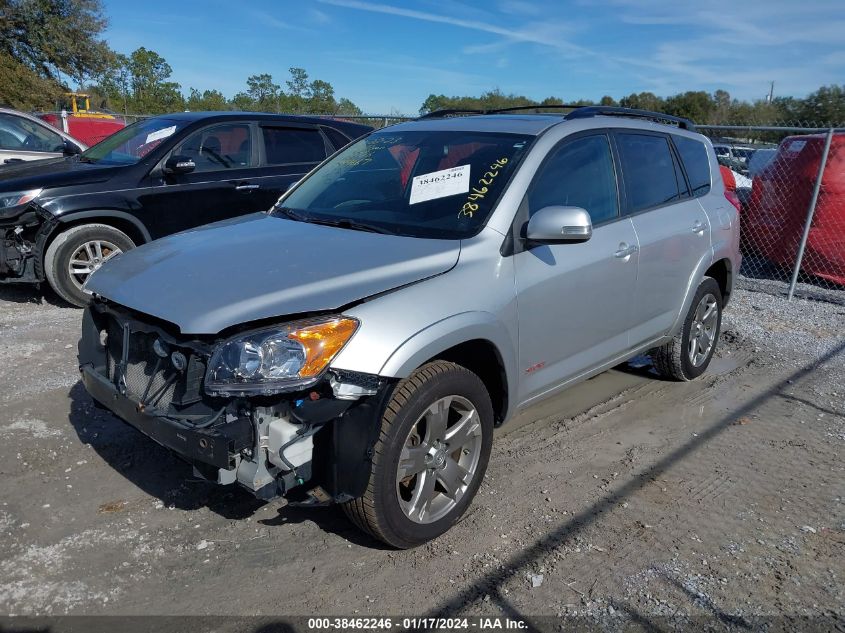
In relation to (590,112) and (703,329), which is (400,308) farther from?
(703,329)

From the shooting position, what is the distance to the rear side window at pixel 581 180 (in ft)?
12.1

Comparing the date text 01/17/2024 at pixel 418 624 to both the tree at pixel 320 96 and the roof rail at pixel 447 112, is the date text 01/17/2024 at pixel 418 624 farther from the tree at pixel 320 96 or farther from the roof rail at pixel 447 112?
the tree at pixel 320 96

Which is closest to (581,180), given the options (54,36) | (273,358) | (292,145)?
(273,358)

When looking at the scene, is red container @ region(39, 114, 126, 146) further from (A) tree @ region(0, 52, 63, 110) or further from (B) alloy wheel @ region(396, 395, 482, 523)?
(B) alloy wheel @ region(396, 395, 482, 523)

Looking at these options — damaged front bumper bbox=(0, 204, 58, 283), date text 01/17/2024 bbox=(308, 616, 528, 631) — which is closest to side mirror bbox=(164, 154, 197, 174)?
damaged front bumper bbox=(0, 204, 58, 283)

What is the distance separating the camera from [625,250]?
13.5 feet

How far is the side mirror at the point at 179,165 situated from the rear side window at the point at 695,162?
4403 millimetres

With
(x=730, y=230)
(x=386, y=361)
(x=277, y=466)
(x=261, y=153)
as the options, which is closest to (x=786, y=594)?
(x=386, y=361)

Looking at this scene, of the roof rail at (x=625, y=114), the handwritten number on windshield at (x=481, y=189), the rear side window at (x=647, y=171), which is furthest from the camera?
the rear side window at (x=647, y=171)

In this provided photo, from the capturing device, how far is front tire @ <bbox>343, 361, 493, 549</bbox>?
283 centimetres

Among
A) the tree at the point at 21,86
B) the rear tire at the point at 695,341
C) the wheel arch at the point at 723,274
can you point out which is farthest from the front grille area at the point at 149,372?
the tree at the point at 21,86

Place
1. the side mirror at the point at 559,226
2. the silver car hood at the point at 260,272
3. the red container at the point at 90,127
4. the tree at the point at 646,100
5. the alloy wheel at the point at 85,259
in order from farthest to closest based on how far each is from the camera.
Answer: the tree at the point at 646,100 < the red container at the point at 90,127 < the alloy wheel at the point at 85,259 < the side mirror at the point at 559,226 < the silver car hood at the point at 260,272

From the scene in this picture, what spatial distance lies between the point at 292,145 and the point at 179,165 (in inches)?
54.6

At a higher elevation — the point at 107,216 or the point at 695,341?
the point at 107,216
